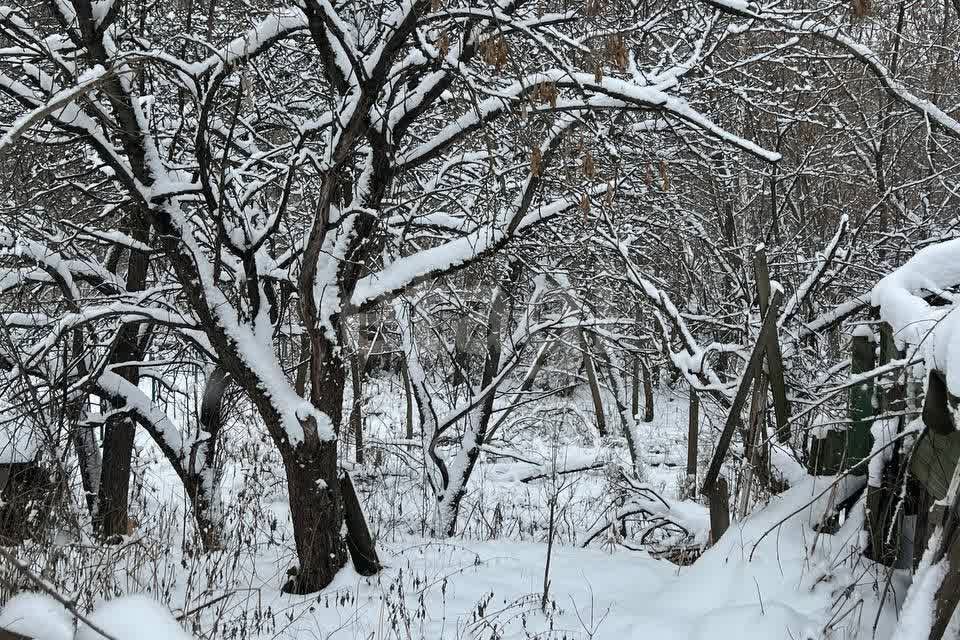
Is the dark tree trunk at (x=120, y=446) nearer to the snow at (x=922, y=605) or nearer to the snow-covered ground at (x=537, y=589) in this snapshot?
the snow-covered ground at (x=537, y=589)

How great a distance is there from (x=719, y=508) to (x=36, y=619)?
4.06m

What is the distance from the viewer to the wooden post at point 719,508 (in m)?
4.37

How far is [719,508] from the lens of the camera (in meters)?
4.43

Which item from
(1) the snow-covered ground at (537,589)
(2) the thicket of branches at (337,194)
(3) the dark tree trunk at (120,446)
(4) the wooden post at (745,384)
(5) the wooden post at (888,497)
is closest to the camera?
(5) the wooden post at (888,497)

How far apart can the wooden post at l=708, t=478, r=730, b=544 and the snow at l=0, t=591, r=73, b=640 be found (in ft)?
12.7

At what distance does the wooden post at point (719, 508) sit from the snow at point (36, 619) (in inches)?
153

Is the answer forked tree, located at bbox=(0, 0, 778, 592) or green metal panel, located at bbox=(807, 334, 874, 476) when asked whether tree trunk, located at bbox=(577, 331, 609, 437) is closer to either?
forked tree, located at bbox=(0, 0, 778, 592)

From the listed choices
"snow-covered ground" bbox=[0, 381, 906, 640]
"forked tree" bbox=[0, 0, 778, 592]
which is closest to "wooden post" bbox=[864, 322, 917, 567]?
"snow-covered ground" bbox=[0, 381, 906, 640]

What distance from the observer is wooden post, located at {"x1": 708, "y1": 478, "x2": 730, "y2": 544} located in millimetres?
4371

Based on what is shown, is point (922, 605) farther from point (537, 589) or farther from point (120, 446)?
point (120, 446)

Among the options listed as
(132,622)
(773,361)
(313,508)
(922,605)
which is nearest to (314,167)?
(313,508)

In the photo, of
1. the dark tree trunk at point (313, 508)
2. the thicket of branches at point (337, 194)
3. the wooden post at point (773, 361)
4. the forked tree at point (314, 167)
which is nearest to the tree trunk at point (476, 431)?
the thicket of branches at point (337, 194)

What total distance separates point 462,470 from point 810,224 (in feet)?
20.2

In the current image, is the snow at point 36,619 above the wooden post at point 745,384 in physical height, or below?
below
